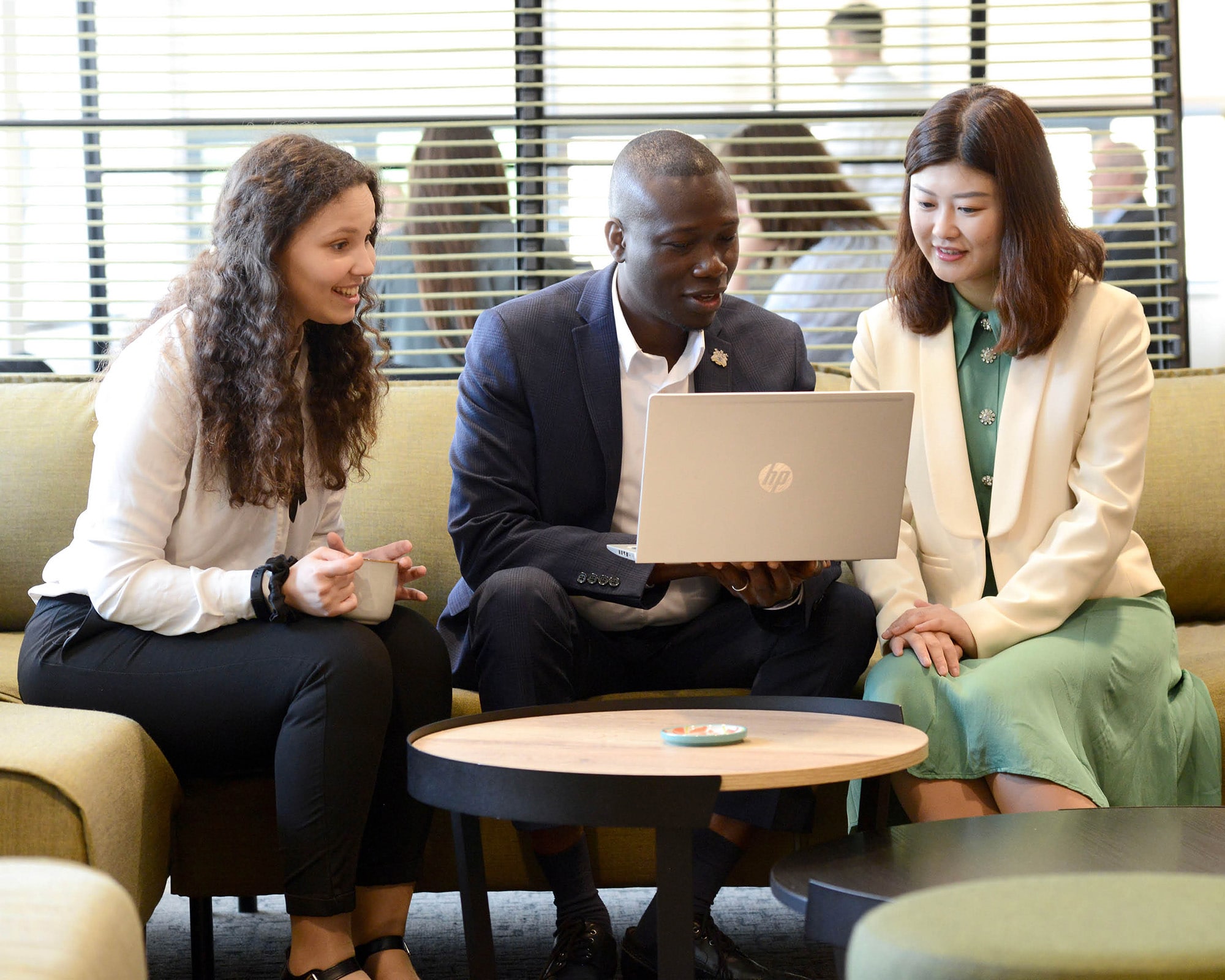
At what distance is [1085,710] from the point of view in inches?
69.9

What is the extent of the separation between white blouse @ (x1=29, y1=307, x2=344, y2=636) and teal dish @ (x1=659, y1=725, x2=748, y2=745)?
59 centimetres

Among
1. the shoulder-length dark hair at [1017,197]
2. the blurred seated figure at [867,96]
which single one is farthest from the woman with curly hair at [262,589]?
the blurred seated figure at [867,96]

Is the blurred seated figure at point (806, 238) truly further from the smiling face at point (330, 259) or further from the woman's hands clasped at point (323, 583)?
the woman's hands clasped at point (323, 583)

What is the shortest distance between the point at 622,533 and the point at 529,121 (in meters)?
1.25

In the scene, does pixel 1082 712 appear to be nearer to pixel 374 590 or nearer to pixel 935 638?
pixel 935 638

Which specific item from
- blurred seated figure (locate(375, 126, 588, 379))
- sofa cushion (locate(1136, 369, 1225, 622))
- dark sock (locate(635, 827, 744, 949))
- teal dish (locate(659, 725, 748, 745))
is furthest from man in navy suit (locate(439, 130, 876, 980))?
blurred seated figure (locate(375, 126, 588, 379))

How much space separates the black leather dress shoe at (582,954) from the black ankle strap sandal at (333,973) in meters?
0.29

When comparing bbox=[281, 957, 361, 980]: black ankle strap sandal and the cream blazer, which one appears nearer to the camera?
bbox=[281, 957, 361, 980]: black ankle strap sandal

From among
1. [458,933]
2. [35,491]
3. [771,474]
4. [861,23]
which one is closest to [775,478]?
[771,474]

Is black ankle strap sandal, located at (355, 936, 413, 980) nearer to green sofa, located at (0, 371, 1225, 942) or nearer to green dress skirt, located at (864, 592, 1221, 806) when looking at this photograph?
green sofa, located at (0, 371, 1225, 942)

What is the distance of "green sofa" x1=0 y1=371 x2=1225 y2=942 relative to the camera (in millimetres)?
1479

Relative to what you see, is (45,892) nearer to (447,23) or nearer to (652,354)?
(652,354)

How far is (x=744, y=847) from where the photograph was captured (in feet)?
5.96

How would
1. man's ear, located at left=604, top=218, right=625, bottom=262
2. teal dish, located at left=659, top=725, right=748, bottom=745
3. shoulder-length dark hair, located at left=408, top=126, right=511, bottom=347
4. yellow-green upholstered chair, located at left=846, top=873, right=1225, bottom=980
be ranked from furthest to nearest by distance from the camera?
shoulder-length dark hair, located at left=408, top=126, right=511, bottom=347 → man's ear, located at left=604, top=218, right=625, bottom=262 → teal dish, located at left=659, top=725, right=748, bottom=745 → yellow-green upholstered chair, located at left=846, top=873, right=1225, bottom=980
